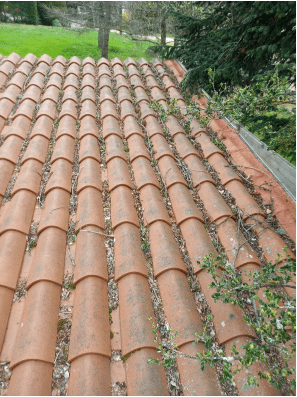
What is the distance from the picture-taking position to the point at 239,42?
3.69m

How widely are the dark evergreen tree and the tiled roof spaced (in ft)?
3.71

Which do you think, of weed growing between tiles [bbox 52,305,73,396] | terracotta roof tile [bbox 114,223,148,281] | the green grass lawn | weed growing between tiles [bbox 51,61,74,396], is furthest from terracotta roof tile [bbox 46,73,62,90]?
the green grass lawn

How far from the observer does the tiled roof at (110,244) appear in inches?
56.2

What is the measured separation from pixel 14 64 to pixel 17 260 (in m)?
4.48

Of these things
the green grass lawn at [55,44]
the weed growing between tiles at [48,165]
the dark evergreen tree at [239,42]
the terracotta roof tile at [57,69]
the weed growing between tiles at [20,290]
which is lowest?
the weed growing between tiles at [20,290]

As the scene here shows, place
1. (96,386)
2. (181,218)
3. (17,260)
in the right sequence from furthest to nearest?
1. (181,218)
2. (17,260)
3. (96,386)

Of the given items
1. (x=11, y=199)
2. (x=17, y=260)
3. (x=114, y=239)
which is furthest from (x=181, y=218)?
(x=11, y=199)

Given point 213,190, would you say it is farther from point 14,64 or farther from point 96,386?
point 14,64

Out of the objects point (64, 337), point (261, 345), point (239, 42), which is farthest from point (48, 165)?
point (239, 42)

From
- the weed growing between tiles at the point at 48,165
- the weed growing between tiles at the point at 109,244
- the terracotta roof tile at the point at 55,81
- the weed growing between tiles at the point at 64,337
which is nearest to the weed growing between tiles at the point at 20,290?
the weed growing between tiles at the point at 64,337

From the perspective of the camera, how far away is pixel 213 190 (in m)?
2.41

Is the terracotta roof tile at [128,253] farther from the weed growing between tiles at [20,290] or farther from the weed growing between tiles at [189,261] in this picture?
the weed growing between tiles at [20,290]

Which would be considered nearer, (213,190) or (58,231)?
(58,231)

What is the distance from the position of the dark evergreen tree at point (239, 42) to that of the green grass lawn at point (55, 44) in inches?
443
